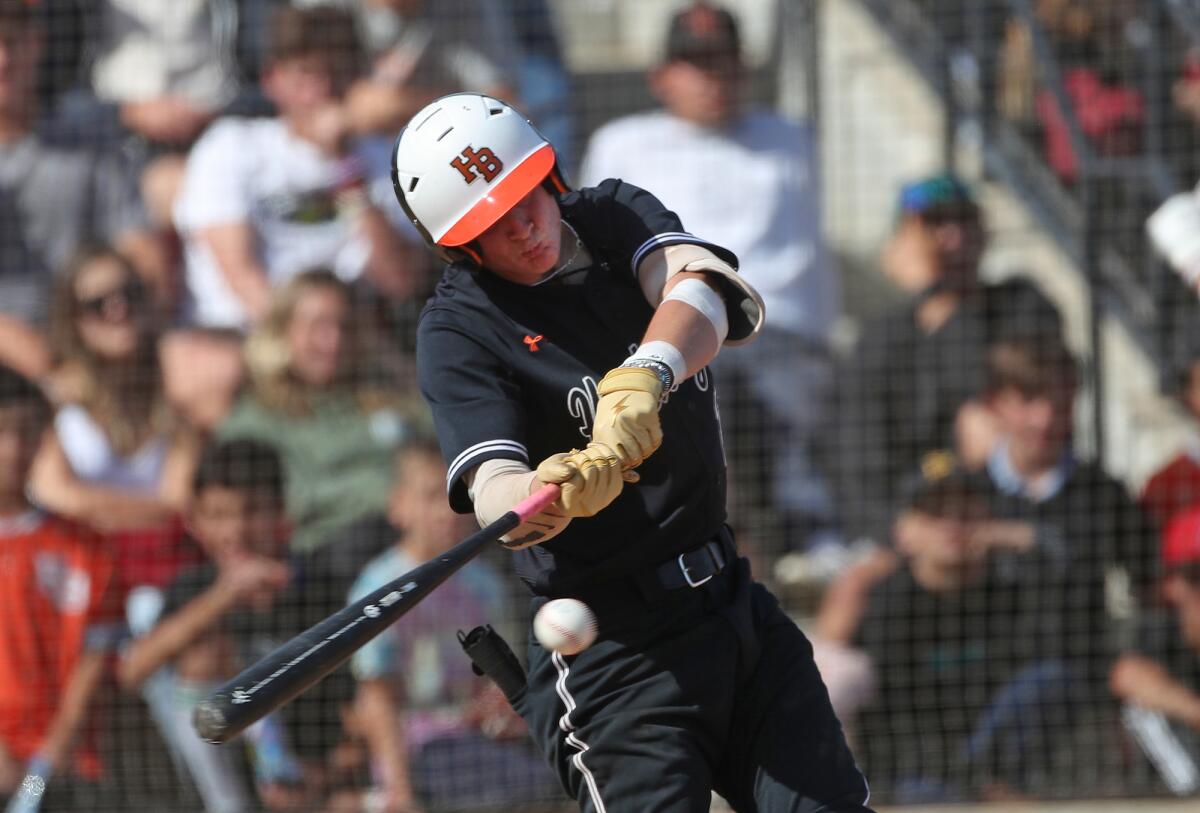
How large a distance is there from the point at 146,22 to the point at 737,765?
204 inches

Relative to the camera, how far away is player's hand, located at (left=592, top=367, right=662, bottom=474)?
297cm

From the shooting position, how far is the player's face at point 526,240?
3195 millimetres

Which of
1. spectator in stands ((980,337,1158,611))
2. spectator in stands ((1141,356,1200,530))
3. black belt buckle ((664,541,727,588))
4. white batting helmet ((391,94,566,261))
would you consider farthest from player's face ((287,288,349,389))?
black belt buckle ((664,541,727,588))

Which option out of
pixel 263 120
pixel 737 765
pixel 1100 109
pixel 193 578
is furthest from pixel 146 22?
pixel 737 765

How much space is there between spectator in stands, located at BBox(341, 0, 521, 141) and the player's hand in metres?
4.05

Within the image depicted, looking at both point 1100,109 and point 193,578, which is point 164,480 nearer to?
point 193,578

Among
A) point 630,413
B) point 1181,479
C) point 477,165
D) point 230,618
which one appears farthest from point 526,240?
point 1181,479

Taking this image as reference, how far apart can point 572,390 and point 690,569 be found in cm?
42

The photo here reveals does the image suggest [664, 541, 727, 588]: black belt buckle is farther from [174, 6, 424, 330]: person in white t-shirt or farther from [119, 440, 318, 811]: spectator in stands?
[174, 6, 424, 330]: person in white t-shirt

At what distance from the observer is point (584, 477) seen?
116 inches

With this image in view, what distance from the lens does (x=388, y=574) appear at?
20.0 feet

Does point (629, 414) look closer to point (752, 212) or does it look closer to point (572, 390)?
point (572, 390)

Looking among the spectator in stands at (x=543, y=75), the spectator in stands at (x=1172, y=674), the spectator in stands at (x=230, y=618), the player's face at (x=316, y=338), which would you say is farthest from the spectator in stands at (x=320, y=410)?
the spectator in stands at (x=1172, y=674)

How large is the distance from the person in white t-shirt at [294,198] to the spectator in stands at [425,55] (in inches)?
5.7
